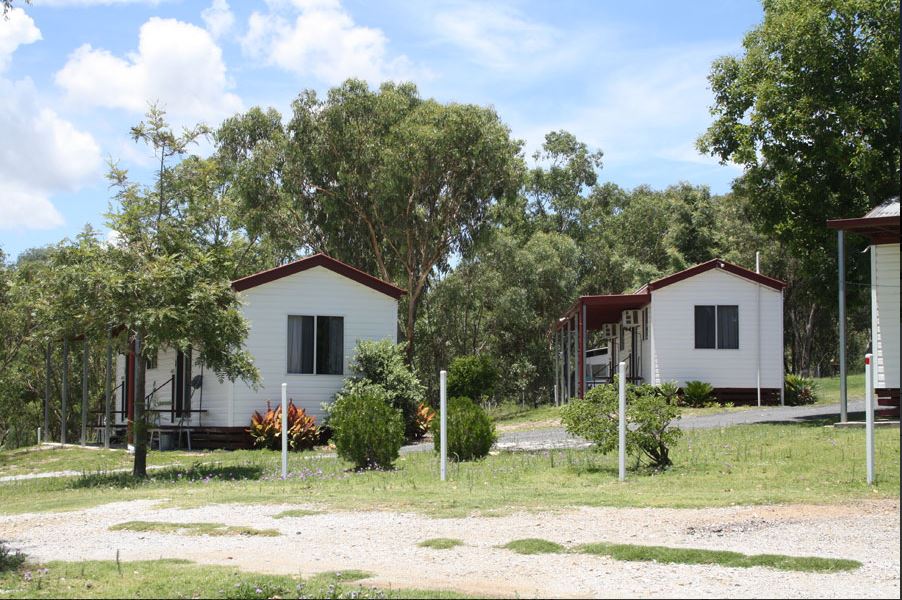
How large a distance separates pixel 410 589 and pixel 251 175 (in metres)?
32.3

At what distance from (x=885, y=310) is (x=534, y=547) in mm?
14453

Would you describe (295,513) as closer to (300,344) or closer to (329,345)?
(300,344)

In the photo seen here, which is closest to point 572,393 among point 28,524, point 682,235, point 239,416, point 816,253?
point 682,235

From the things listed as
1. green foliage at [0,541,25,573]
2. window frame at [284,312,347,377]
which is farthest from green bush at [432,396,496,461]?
green foliage at [0,541,25,573]

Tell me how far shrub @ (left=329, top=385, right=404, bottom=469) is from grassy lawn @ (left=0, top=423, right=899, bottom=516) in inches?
14.1

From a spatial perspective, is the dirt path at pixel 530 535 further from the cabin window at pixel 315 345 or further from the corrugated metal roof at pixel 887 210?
the cabin window at pixel 315 345

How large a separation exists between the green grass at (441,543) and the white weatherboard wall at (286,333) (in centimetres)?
1437

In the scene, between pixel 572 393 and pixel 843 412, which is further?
pixel 572 393

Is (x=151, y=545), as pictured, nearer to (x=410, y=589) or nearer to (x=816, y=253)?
(x=410, y=589)

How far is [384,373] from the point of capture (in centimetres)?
2333

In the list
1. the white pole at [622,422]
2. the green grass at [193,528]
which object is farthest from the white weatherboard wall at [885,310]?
the green grass at [193,528]

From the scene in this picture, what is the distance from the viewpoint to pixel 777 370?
27.3 meters

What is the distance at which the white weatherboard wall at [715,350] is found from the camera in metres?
27.1

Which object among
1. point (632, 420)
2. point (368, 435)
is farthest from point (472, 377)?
point (632, 420)
